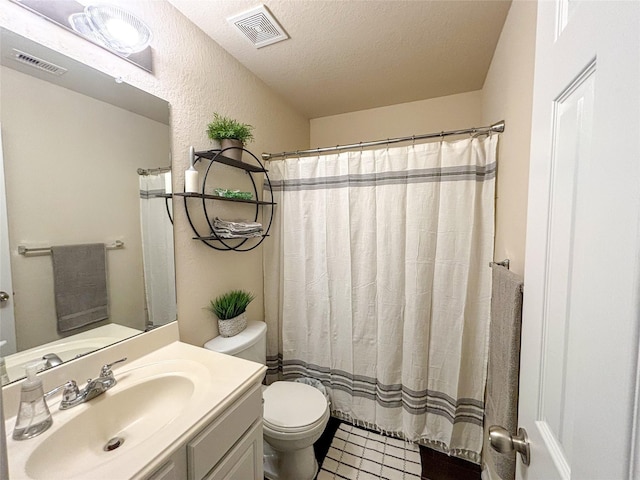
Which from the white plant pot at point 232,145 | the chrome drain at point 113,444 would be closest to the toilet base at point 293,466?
the chrome drain at point 113,444

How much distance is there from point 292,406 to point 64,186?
141cm

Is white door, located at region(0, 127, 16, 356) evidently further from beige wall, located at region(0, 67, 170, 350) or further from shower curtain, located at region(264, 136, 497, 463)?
shower curtain, located at region(264, 136, 497, 463)

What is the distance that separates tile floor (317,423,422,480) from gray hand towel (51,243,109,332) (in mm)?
1412

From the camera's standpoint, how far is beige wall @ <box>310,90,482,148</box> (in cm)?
197

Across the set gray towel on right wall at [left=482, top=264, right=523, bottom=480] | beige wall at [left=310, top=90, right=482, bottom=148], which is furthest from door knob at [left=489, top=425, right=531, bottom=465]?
beige wall at [left=310, top=90, right=482, bottom=148]

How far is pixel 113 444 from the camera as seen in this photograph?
80 centimetres

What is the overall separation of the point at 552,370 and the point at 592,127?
418 millimetres

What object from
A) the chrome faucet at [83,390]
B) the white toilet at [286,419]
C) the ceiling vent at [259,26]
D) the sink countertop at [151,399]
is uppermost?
the ceiling vent at [259,26]

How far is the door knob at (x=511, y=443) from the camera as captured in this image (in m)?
0.54

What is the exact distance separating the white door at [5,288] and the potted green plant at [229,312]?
76 cm

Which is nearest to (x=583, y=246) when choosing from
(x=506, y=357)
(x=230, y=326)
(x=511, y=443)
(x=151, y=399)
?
(x=511, y=443)

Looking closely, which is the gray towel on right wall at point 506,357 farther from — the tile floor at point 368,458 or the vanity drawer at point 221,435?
the vanity drawer at point 221,435

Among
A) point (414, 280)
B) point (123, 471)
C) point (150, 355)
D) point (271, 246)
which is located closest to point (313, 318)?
point (271, 246)

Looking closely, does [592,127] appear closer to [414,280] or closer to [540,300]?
[540,300]
